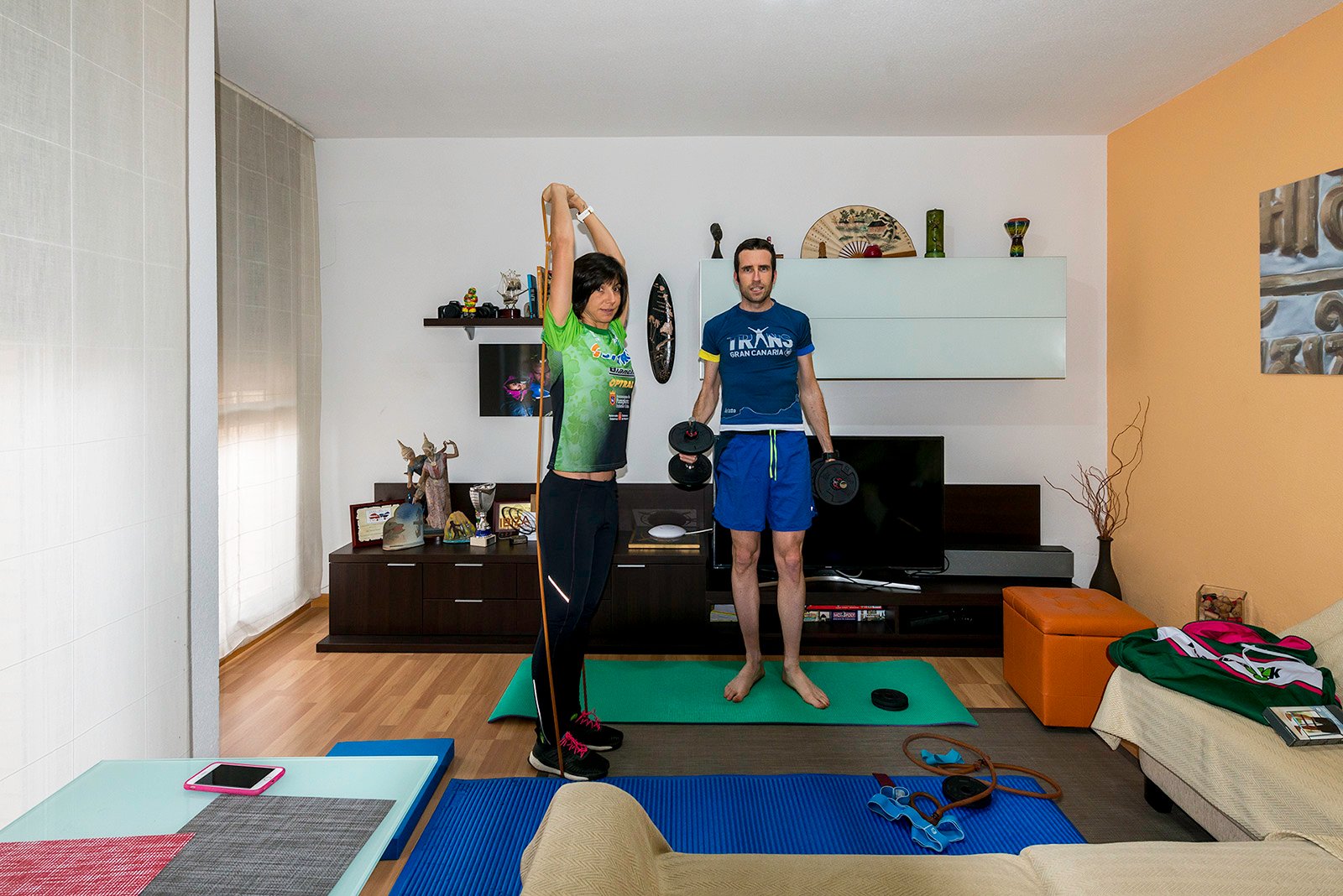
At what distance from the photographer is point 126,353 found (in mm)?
1503

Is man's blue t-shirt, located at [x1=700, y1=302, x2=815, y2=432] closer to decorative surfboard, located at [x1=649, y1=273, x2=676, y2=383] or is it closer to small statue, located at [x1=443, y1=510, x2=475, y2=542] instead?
decorative surfboard, located at [x1=649, y1=273, x2=676, y2=383]

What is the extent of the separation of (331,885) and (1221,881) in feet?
4.44

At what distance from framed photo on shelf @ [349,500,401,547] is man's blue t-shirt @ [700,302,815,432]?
1786 millimetres

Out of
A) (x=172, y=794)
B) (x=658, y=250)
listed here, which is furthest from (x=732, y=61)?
(x=172, y=794)

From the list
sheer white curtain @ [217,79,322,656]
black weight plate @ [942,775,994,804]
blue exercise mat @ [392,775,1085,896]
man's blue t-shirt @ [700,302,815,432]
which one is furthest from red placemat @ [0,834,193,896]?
sheer white curtain @ [217,79,322,656]

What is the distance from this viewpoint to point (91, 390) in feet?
4.67

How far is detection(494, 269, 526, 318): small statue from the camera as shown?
12.0 ft

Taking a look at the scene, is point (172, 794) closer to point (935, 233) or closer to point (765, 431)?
point (765, 431)

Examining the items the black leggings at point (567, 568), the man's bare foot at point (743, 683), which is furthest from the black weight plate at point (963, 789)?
the black leggings at point (567, 568)

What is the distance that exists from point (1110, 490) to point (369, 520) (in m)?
3.62

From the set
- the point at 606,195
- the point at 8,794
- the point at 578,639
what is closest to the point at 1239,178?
the point at 606,195

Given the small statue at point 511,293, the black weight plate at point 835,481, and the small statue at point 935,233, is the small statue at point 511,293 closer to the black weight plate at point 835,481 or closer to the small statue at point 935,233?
the black weight plate at point 835,481

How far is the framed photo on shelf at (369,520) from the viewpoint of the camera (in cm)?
344

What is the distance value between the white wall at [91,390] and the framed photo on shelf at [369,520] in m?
1.80
